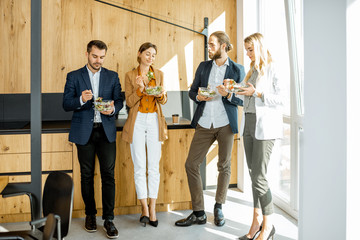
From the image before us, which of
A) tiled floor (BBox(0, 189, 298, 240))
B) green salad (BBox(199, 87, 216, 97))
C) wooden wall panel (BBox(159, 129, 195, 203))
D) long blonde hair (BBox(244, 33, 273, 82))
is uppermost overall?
long blonde hair (BBox(244, 33, 273, 82))

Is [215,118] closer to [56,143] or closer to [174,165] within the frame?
[174,165]

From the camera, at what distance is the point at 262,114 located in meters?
3.08

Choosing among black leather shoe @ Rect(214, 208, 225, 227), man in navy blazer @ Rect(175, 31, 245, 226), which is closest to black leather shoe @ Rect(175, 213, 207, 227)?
man in navy blazer @ Rect(175, 31, 245, 226)

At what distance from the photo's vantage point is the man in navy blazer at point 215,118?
3.58 metres

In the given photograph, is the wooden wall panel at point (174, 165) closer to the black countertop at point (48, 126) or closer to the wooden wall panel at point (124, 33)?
the black countertop at point (48, 126)

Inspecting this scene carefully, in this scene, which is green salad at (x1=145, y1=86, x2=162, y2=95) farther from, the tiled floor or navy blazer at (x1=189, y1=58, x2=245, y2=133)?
the tiled floor

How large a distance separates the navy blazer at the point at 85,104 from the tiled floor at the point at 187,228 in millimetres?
853

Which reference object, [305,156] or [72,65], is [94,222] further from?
[305,156]

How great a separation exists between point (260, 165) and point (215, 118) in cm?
71

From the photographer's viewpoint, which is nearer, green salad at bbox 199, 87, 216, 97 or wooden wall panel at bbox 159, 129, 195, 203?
green salad at bbox 199, 87, 216, 97

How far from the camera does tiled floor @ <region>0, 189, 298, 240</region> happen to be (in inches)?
138

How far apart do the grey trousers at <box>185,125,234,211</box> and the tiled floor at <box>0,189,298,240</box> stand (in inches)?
11.0

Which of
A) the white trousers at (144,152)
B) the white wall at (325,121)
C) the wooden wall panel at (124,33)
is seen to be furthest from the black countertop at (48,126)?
the white wall at (325,121)
